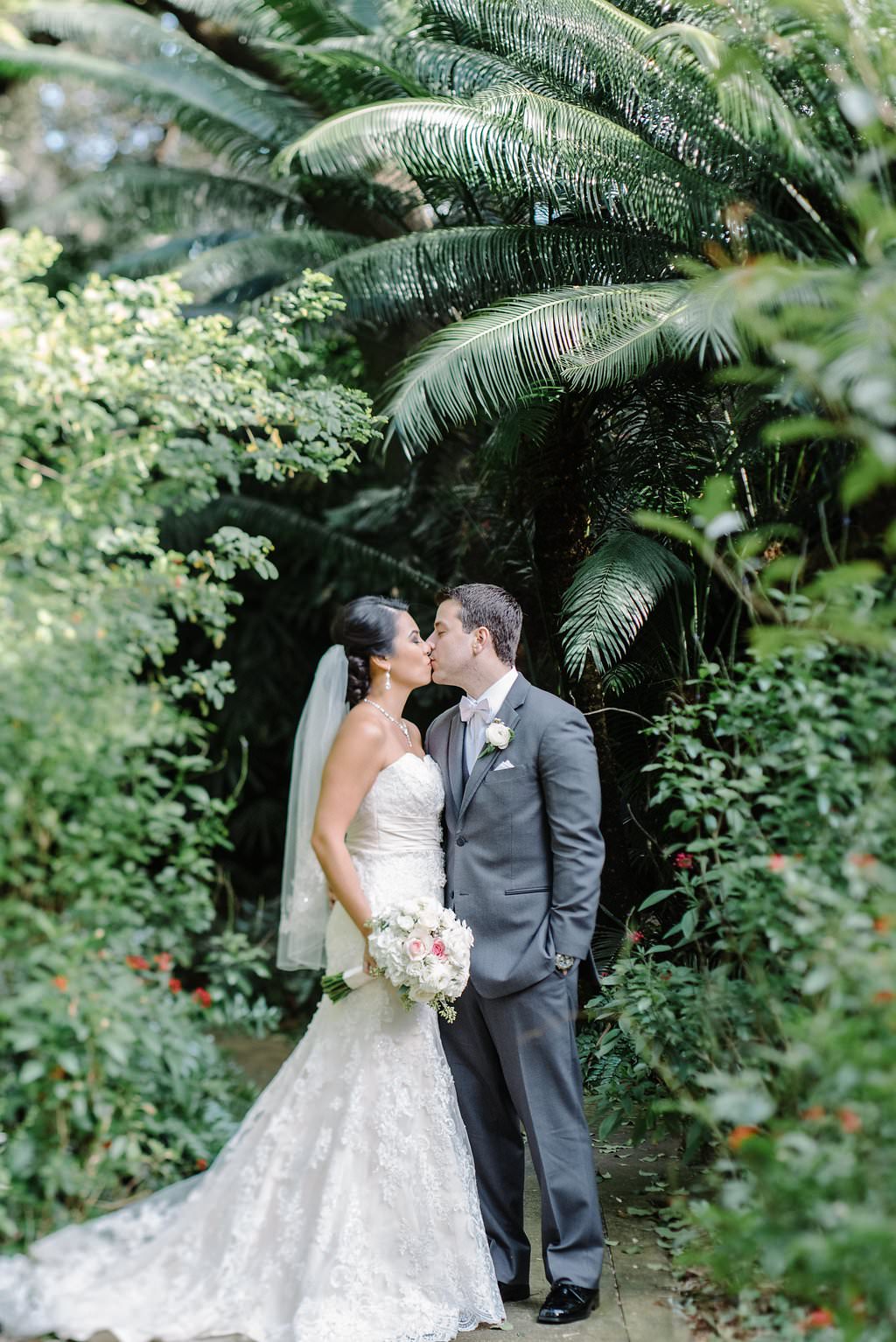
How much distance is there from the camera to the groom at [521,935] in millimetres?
3742

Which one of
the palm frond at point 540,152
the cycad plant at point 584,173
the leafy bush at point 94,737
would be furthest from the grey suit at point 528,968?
the palm frond at point 540,152

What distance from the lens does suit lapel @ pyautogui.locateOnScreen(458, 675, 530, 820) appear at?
13.0 ft

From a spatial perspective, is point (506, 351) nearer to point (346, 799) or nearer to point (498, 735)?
point (498, 735)

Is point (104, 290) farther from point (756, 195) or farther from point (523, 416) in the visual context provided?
→ point (756, 195)

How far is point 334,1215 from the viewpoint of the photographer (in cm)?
357

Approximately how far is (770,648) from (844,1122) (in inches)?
48.2

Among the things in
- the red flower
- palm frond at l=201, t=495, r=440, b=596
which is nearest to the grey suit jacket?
the red flower

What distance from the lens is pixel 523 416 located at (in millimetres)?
5414

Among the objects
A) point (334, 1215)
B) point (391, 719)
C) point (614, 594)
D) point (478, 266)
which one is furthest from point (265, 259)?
point (334, 1215)

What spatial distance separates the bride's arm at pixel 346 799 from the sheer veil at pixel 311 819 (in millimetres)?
245

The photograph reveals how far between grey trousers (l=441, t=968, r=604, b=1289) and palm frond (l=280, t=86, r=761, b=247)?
3.22m

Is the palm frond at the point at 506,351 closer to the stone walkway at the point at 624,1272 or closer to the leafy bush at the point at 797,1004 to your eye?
the leafy bush at the point at 797,1004

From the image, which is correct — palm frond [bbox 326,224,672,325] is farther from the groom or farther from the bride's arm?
the bride's arm

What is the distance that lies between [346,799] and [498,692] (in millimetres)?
632
